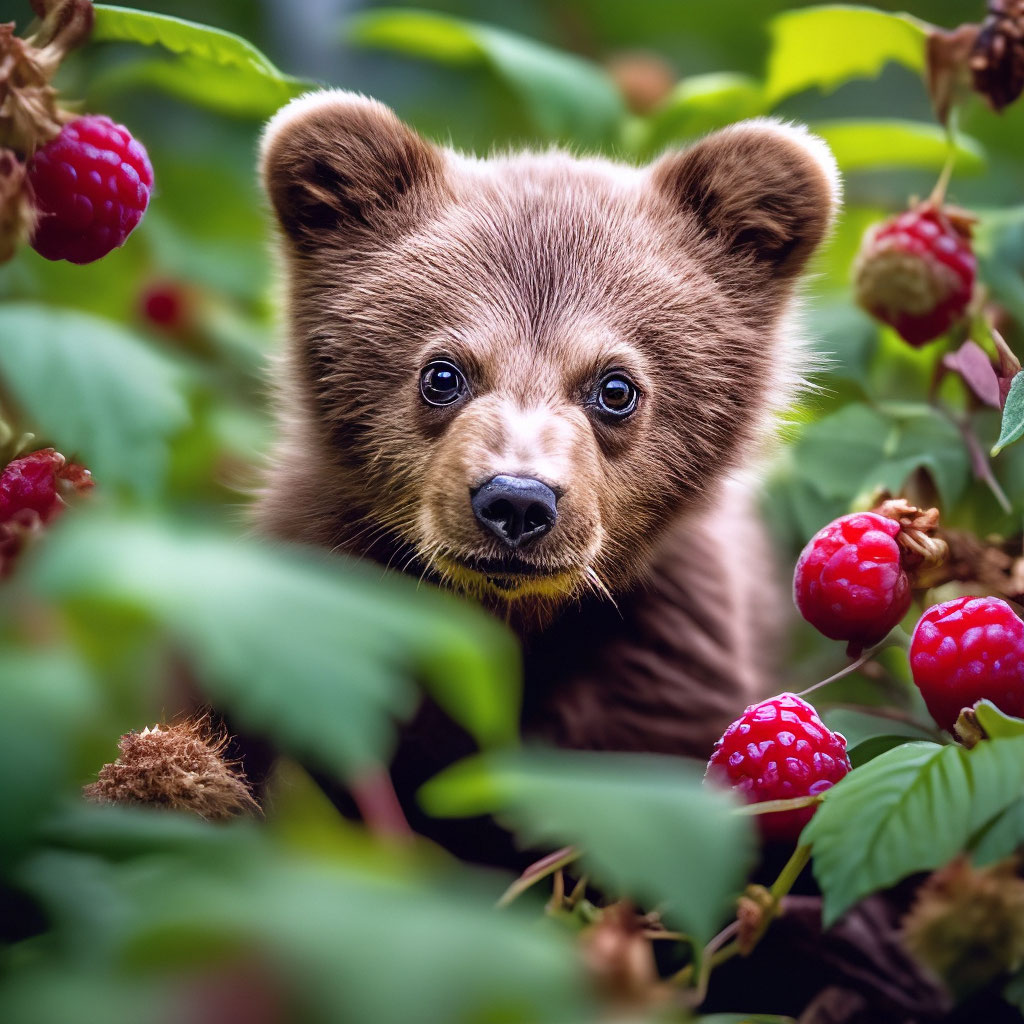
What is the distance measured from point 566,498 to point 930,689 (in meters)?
0.74

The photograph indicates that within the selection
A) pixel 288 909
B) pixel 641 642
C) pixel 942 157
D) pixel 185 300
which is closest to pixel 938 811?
pixel 288 909

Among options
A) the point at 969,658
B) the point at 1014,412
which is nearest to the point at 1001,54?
the point at 1014,412

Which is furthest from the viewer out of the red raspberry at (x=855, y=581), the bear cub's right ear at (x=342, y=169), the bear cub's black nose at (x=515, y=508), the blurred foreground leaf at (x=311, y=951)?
the bear cub's right ear at (x=342, y=169)

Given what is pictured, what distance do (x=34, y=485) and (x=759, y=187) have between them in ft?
4.91

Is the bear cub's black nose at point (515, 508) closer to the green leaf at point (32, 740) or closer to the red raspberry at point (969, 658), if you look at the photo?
the red raspberry at point (969, 658)

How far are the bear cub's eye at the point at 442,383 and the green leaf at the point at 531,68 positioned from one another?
0.84 m

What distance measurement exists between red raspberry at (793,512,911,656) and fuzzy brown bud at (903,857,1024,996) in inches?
11.8

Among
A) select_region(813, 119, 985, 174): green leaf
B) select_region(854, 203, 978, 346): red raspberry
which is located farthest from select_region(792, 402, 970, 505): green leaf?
select_region(813, 119, 985, 174): green leaf

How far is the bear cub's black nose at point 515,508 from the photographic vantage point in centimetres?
191

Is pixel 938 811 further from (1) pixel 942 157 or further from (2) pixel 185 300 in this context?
(2) pixel 185 300

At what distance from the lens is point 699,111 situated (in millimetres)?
2887

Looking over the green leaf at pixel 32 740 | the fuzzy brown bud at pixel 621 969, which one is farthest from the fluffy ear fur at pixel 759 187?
the green leaf at pixel 32 740

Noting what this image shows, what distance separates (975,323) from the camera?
196 cm

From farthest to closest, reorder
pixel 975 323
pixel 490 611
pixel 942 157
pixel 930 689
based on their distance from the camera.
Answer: pixel 942 157, pixel 490 611, pixel 975 323, pixel 930 689
